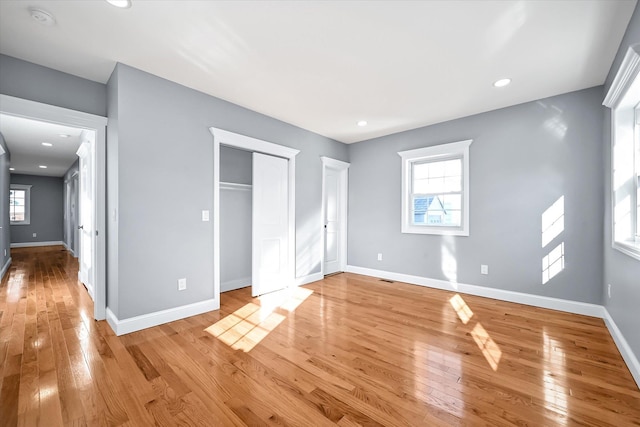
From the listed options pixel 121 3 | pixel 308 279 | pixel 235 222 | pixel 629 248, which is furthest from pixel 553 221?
pixel 121 3

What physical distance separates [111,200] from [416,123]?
4245 mm

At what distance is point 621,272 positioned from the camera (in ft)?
7.72

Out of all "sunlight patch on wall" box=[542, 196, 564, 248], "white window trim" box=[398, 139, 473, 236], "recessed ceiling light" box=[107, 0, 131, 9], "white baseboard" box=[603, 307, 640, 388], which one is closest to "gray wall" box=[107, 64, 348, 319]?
"recessed ceiling light" box=[107, 0, 131, 9]

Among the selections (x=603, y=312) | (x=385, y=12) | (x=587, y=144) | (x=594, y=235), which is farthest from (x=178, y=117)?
(x=603, y=312)

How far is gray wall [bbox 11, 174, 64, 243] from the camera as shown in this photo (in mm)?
9172

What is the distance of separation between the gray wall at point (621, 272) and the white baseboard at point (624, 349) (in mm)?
51

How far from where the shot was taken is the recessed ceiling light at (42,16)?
6.39ft

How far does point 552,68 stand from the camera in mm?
2703

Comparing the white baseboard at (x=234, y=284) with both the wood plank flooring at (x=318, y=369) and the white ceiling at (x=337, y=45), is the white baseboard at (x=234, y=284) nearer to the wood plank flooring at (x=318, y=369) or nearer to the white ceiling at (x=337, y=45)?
the wood plank flooring at (x=318, y=369)

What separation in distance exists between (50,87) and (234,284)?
10.2 feet

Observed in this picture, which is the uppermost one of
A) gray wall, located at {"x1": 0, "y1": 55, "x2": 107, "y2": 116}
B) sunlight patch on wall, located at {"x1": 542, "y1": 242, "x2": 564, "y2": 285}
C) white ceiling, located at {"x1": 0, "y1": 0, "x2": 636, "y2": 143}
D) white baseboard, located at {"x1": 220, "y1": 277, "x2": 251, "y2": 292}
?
white ceiling, located at {"x1": 0, "y1": 0, "x2": 636, "y2": 143}

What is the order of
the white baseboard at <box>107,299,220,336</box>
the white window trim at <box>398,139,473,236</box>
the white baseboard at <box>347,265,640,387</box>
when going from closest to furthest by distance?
the white baseboard at <box>347,265,640,387</box> < the white baseboard at <box>107,299,220,336</box> < the white window trim at <box>398,139,473,236</box>

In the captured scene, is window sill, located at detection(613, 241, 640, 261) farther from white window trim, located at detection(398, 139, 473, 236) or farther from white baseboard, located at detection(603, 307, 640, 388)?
white window trim, located at detection(398, 139, 473, 236)

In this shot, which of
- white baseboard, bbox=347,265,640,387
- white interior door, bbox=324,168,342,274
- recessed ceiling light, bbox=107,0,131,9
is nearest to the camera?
recessed ceiling light, bbox=107,0,131,9
